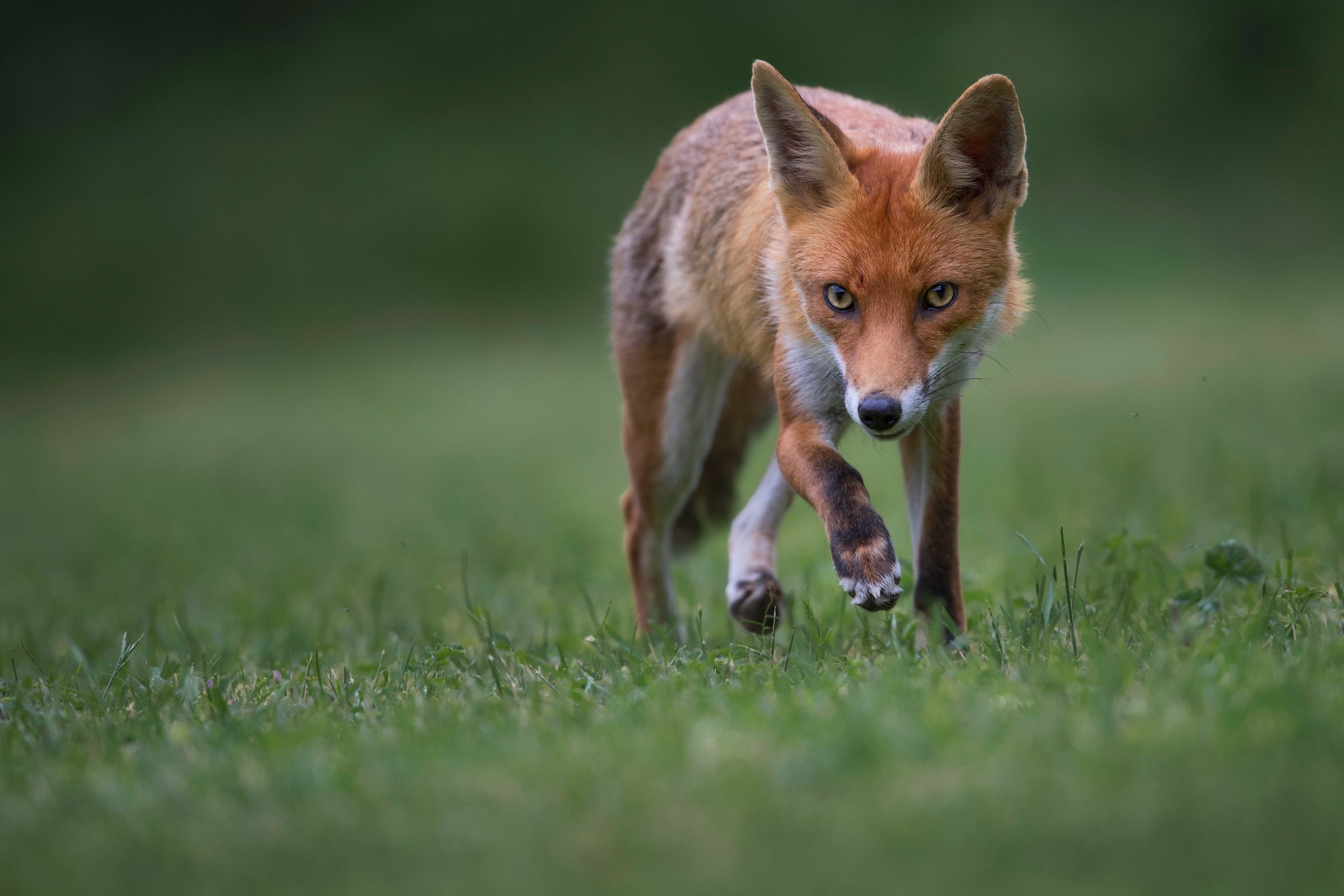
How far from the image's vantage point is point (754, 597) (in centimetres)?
470

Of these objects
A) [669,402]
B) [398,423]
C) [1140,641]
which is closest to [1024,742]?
[1140,641]

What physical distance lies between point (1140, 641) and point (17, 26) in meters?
26.2

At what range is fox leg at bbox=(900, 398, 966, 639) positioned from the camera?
4.36 metres

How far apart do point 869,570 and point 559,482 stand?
711 centimetres

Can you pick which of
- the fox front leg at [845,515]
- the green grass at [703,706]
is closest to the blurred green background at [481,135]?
the green grass at [703,706]

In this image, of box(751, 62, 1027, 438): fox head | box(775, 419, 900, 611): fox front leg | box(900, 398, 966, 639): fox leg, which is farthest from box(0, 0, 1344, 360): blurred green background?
box(775, 419, 900, 611): fox front leg

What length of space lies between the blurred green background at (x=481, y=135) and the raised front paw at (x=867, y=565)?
17859mm

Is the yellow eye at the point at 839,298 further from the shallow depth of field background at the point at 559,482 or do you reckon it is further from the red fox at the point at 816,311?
the shallow depth of field background at the point at 559,482

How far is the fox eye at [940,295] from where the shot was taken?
3727 mm

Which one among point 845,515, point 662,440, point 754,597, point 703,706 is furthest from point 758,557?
point 703,706

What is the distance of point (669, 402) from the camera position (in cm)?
529

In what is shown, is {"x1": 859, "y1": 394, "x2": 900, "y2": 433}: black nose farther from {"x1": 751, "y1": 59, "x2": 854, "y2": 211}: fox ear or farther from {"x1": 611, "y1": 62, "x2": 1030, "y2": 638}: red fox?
{"x1": 751, "y1": 59, "x2": 854, "y2": 211}: fox ear

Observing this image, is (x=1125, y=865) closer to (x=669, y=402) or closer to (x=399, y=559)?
(x=669, y=402)

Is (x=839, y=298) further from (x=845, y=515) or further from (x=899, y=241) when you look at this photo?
(x=845, y=515)
